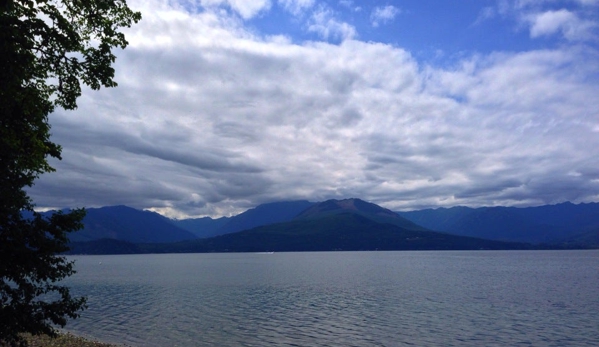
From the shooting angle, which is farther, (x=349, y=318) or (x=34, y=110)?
(x=349, y=318)

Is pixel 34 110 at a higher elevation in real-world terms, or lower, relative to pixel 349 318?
higher

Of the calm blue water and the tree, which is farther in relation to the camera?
the calm blue water

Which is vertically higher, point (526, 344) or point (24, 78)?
point (24, 78)

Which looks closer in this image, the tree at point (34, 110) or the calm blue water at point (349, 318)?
the tree at point (34, 110)

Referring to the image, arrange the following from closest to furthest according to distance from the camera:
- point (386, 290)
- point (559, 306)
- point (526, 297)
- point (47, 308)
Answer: point (47, 308) < point (559, 306) < point (526, 297) < point (386, 290)

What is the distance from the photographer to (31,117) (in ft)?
75.7

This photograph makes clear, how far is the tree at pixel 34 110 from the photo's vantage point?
70.4ft

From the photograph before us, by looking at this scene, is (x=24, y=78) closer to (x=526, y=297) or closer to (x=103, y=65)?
(x=103, y=65)

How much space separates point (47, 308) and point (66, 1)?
18516 mm

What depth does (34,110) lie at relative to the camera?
74.8ft

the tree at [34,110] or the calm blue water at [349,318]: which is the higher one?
the tree at [34,110]

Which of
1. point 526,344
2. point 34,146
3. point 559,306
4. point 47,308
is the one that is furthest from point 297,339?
point 559,306

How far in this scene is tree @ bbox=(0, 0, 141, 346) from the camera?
845 inches

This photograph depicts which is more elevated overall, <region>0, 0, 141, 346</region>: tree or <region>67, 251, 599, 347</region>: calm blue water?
<region>0, 0, 141, 346</region>: tree
